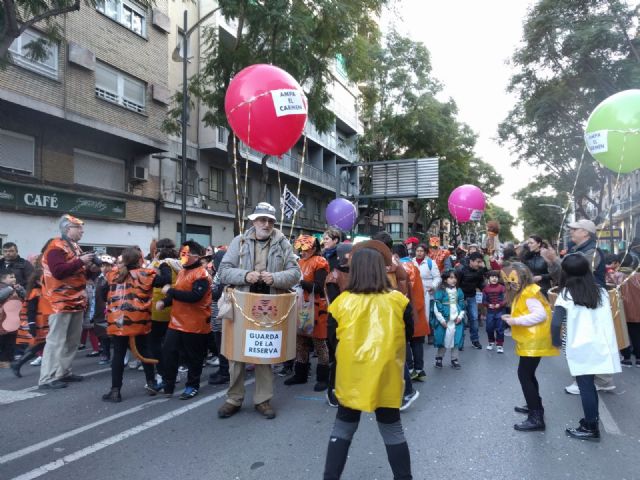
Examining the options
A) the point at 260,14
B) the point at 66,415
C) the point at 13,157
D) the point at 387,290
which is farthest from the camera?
the point at 13,157

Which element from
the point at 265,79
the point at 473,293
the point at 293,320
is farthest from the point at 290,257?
the point at 473,293

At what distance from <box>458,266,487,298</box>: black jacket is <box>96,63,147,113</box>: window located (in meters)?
12.6

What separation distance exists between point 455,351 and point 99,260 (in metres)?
5.02

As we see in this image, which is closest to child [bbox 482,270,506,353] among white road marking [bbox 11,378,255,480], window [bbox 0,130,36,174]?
white road marking [bbox 11,378,255,480]

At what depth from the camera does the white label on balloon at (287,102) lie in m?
5.96

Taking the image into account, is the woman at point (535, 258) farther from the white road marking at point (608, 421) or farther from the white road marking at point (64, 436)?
the white road marking at point (64, 436)

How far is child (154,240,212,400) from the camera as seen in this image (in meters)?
5.18

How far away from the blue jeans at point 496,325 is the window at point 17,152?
12403mm

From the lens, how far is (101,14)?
1542 centimetres

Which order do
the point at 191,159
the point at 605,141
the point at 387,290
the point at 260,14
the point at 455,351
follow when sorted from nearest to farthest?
the point at 387,290 → the point at 605,141 → the point at 455,351 → the point at 260,14 → the point at 191,159

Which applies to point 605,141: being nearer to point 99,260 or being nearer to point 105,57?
point 99,260

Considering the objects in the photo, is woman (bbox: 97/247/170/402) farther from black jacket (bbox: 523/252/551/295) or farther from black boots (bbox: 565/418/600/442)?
black jacket (bbox: 523/252/551/295)

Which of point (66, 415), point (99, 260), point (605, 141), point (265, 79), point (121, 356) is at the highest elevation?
point (265, 79)

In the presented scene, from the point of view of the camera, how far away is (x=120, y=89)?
1633 cm
